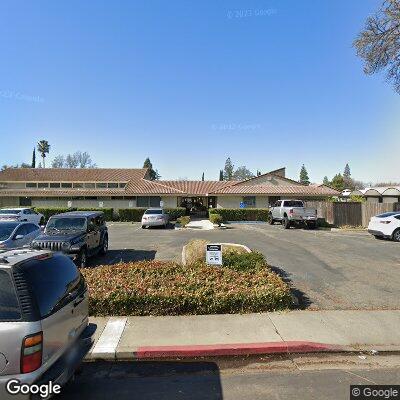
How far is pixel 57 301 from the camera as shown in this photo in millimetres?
3766

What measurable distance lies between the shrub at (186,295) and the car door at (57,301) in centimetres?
252

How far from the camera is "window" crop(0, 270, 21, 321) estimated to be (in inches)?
129

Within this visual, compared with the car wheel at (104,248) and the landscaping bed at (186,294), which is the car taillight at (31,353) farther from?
the car wheel at (104,248)

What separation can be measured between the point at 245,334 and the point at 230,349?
0.62m

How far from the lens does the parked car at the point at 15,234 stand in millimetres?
11404

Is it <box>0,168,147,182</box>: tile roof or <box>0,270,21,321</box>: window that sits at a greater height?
<box>0,168,147,182</box>: tile roof

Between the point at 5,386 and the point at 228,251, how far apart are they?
329 inches

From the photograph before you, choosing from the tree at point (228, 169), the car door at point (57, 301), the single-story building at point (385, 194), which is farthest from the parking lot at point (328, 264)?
the tree at point (228, 169)

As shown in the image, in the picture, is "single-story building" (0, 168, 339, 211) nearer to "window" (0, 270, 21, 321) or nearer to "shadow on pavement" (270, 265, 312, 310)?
"shadow on pavement" (270, 265, 312, 310)

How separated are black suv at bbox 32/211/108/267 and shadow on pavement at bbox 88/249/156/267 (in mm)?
361

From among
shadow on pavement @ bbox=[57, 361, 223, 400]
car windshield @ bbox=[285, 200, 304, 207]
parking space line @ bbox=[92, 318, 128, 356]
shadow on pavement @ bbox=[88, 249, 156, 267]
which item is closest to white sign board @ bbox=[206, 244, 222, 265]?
parking space line @ bbox=[92, 318, 128, 356]

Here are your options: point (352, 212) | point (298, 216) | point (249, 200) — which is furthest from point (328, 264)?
point (249, 200)

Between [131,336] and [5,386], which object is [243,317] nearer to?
[131,336]

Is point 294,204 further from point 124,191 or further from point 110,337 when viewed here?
point 110,337
